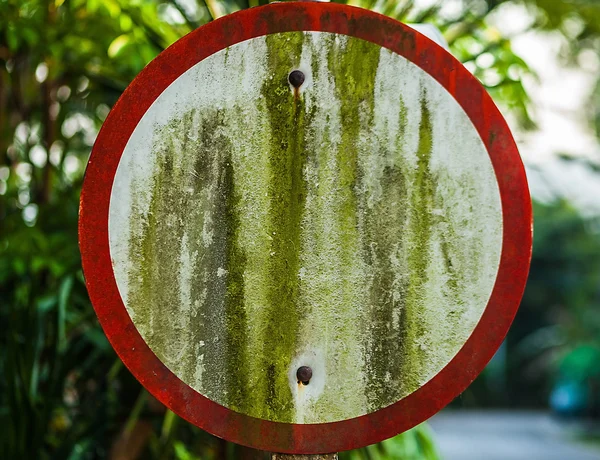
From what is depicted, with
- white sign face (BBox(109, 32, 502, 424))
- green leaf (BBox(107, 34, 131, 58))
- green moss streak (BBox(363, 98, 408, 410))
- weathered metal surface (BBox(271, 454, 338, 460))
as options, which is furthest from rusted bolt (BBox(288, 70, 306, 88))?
green leaf (BBox(107, 34, 131, 58))

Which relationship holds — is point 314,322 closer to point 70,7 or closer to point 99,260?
point 99,260

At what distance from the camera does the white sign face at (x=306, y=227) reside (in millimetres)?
899

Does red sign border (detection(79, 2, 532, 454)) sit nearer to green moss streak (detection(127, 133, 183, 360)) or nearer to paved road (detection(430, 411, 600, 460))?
green moss streak (detection(127, 133, 183, 360))

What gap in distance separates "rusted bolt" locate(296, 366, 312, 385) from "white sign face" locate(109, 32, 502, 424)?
1cm

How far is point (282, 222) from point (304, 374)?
0.19 m

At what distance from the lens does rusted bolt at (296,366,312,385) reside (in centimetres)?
90

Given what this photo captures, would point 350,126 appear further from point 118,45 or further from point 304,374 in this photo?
point 118,45

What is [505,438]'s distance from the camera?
38.9ft

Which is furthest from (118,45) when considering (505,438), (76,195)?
(505,438)

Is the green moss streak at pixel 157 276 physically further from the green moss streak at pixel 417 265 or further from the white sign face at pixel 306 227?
the green moss streak at pixel 417 265

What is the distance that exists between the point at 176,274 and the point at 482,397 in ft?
61.9

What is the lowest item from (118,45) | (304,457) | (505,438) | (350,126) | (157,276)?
(304,457)

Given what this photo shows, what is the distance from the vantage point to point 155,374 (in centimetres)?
89

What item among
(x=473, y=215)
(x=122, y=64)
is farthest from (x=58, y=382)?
(x=473, y=215)
